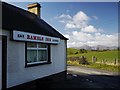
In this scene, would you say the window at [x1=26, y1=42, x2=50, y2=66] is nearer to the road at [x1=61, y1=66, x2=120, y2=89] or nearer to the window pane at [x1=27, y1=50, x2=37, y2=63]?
the window pane at [x1=27, y1=50, x2=37, y2=63]

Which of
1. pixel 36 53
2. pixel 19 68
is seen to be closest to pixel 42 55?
pixel 36 53

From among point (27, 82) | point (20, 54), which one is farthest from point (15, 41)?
point (27, 82)

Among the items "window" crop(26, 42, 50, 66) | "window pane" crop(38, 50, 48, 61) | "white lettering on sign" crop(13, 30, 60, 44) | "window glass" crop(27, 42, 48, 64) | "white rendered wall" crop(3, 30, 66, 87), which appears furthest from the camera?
"window pane" crop(38, 50, 48, 61)

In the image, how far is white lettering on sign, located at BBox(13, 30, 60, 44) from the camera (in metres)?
9.45

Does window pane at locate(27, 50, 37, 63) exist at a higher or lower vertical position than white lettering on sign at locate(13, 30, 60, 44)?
lower

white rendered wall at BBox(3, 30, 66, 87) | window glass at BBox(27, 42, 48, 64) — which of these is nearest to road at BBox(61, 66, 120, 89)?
white rendered wall at BBox(3, 30, 66, 87)

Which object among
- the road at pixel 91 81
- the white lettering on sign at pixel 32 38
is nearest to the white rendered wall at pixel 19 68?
the white lettering on sign at pixel 32 38

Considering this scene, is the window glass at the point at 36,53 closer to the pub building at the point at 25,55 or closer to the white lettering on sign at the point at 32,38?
the pub building at the point at 25,55

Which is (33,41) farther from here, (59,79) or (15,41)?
(59,79)

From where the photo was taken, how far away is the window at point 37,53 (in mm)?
11000

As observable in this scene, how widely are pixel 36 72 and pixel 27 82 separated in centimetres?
108

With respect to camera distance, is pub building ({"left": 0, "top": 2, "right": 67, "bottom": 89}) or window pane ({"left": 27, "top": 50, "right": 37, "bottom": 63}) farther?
window pane ({"left": 27, "top": 50, "right": 37, "bottom": 63})

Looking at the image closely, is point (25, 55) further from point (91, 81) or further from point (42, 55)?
point (91, 81)

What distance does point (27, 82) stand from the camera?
10375 millimetres
